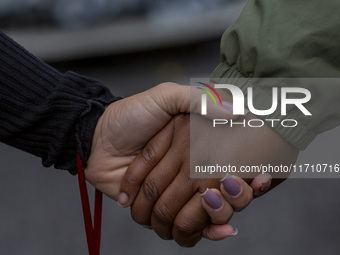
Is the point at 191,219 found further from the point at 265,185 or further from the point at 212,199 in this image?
the point at 265,185

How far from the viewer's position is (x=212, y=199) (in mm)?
1351

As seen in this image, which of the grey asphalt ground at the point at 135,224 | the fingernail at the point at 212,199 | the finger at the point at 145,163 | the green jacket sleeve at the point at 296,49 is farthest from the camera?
the grey asphalt ground at the point at 135,224

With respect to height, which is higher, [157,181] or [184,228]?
[157,181]

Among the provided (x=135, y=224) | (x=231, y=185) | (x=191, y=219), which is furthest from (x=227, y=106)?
(x=135, y=224)

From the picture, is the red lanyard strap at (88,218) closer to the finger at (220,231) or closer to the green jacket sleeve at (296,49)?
the finger at (220,231)

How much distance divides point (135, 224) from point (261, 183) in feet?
4.38

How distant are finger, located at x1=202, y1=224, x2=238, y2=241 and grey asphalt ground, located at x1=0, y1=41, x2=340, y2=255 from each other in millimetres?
1041

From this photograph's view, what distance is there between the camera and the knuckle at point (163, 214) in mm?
1433

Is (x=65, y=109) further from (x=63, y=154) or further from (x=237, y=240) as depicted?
(x=237, y=240)

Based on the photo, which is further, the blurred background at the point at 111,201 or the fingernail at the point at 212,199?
the blurred background at the point at 111,201

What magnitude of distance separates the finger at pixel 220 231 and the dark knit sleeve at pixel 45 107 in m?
0.37

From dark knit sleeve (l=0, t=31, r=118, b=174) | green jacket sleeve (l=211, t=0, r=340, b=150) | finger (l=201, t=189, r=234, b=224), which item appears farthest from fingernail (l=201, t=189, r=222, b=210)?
dark knit sleeve (l=0, t=31, r=118, b=174)

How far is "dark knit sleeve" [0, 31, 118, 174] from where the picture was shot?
141 centimetres

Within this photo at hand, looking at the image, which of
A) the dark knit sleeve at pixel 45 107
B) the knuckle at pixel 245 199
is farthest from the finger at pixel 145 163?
the knuckle at pixel 245 199
